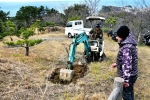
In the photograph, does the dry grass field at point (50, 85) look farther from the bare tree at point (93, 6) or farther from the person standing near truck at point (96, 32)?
the bare tree at point (93, 6)

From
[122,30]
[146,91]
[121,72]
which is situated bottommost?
[146,91]

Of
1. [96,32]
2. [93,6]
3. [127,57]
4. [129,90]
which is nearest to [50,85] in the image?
[129,90]

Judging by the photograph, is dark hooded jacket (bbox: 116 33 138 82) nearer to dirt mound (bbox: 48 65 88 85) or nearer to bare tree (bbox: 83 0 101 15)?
dirt mound (bbox: 48 65 88 85)

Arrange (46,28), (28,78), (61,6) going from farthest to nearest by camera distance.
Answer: (61,6) → (46,28) → (28,78)

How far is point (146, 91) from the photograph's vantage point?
6.44 metres

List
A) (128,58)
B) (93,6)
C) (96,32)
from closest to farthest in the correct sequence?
(128,58)
(96,32)
(93,6)

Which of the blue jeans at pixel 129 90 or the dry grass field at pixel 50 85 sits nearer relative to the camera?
the blue jeans at pixel 129 90

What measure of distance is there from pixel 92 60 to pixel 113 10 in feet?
67.6

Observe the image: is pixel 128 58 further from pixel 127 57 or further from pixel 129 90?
pixel 129 90

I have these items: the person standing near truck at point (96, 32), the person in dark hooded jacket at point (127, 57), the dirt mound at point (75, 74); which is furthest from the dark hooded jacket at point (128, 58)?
the person standing near truck at point (96, 32)

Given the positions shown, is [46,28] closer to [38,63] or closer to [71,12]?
[71,12]

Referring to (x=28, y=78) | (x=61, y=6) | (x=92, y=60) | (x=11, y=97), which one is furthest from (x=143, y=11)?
(x=61, y=6)

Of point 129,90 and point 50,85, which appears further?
point 50,85

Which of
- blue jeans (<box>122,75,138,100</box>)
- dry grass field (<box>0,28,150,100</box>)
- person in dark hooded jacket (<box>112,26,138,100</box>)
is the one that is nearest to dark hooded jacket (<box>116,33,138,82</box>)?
person in dark hooded jacket (<box>112,26,138,100</box>)
